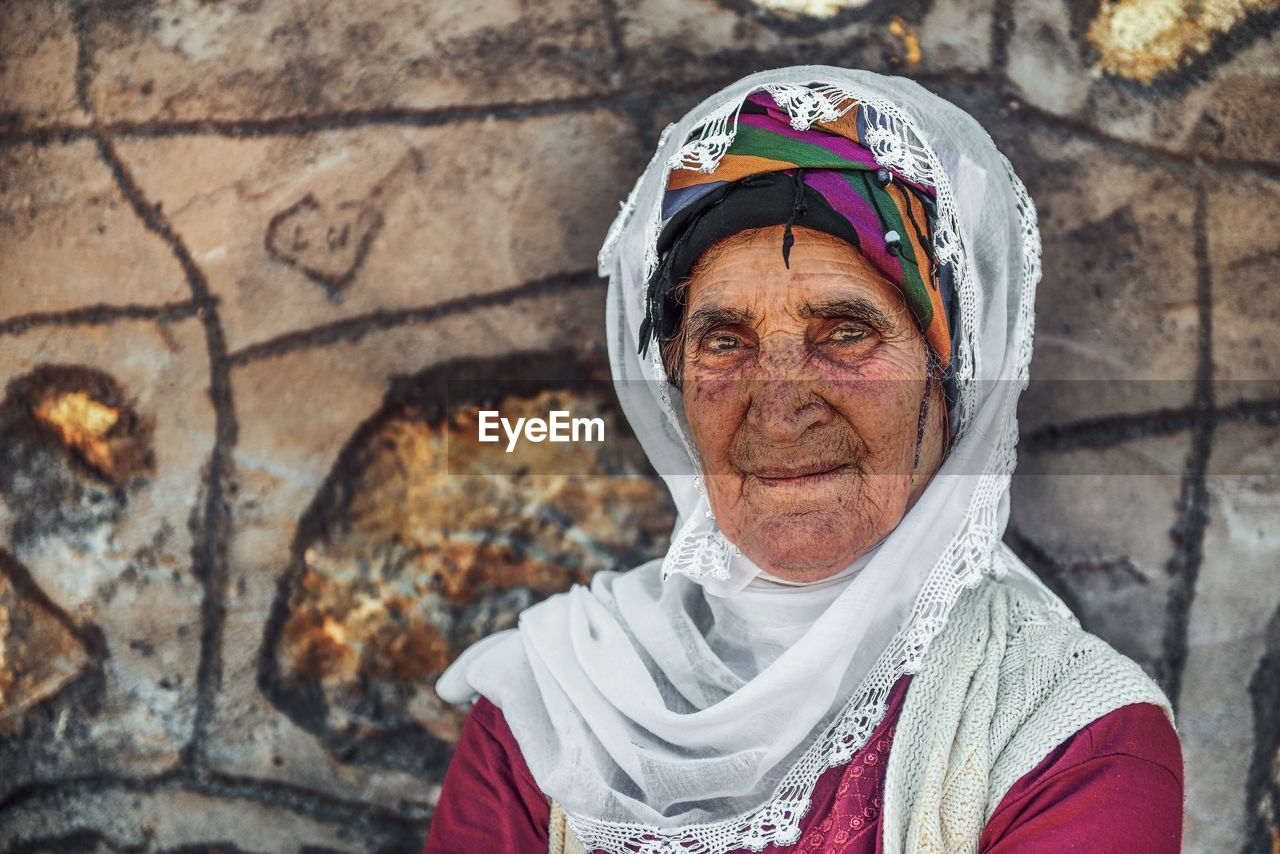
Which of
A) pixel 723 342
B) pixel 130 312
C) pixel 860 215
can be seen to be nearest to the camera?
pixel 860 215

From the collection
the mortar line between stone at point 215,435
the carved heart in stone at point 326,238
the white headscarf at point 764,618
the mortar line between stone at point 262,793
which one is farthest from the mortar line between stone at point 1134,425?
the mortar line between stone at point 215,435

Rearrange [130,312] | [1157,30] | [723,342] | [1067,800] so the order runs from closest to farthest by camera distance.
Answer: [1067,800] < [723,342] < [1157,30] < [130,312]

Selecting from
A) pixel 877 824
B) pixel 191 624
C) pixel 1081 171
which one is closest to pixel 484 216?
pixel 191 624

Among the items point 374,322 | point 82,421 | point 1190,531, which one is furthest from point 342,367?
point 1190,531

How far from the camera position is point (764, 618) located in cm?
185

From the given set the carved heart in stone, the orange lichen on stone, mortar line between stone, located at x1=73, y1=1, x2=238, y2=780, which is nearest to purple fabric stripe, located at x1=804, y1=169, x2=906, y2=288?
the orange lichen on stone

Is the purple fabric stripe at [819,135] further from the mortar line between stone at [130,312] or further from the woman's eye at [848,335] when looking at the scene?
the mortar line between stone at [130,312]

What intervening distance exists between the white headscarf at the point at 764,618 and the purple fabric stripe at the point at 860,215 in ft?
0.27

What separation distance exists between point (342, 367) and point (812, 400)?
1.23 metres

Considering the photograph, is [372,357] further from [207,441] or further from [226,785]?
[226,785]

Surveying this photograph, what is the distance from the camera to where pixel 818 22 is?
246 cm

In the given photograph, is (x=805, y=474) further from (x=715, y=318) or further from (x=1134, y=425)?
(x=1134, y=425)

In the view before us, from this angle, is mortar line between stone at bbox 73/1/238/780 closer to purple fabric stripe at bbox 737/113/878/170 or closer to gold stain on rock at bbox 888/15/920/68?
purple fabric stripe at bbox 737/113/878/170

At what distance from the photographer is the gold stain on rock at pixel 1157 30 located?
2352 millimetres
